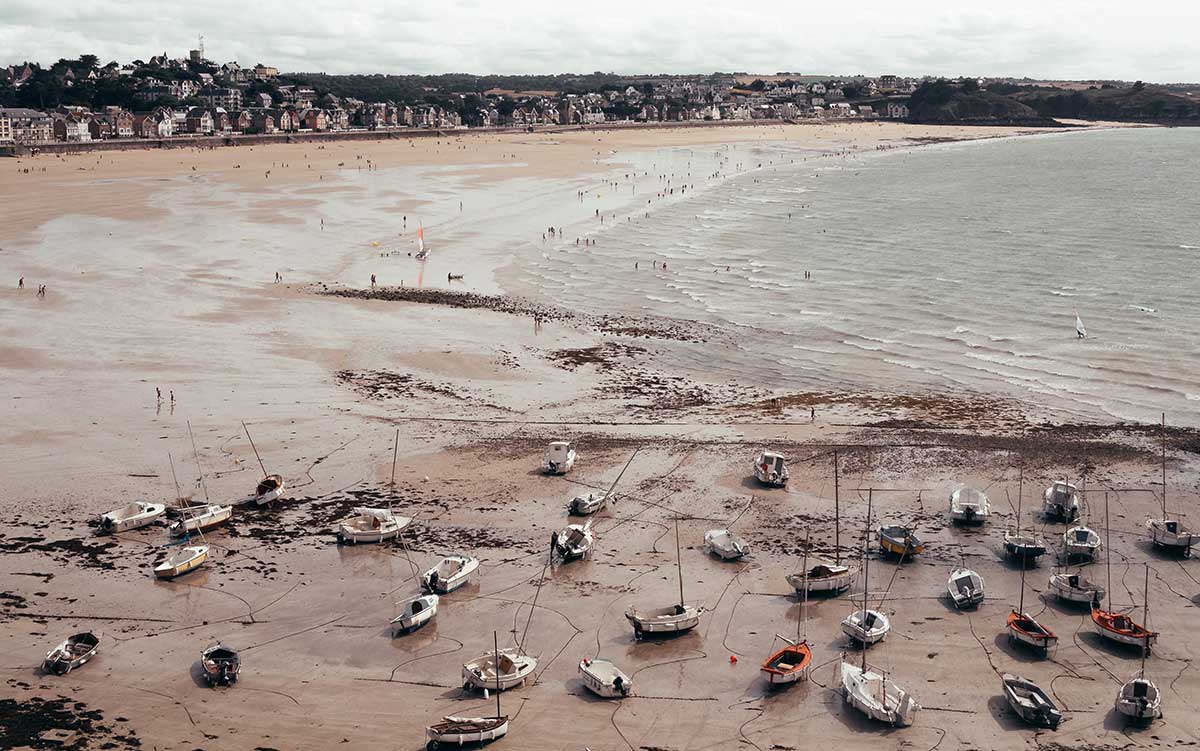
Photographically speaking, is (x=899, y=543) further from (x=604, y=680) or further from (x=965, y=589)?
(x=604, y=680)

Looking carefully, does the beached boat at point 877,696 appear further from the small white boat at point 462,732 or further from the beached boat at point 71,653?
the beached boat at point 71,653

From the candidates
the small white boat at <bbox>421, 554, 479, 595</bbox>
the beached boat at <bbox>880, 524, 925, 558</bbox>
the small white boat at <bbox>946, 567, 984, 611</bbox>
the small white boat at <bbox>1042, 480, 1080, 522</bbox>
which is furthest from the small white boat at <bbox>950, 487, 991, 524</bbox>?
the small white boat at <bbox>421, 554, 479, 595</bbox>

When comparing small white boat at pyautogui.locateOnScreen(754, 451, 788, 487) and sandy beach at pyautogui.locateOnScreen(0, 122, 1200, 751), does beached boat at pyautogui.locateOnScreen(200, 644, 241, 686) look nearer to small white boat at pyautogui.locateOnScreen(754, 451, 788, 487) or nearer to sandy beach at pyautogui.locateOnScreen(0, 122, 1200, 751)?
sandy beach at pyautogui.locateOnScreen(0, 122, 1200, 751)

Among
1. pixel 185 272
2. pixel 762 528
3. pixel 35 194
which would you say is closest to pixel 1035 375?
pixel 762 528

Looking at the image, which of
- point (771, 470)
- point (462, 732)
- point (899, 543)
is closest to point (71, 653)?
point (462, 732)

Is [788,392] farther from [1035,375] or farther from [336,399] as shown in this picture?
[336,399]

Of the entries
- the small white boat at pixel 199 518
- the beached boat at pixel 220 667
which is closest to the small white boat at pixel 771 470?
the small white boat at pixel 199 518
